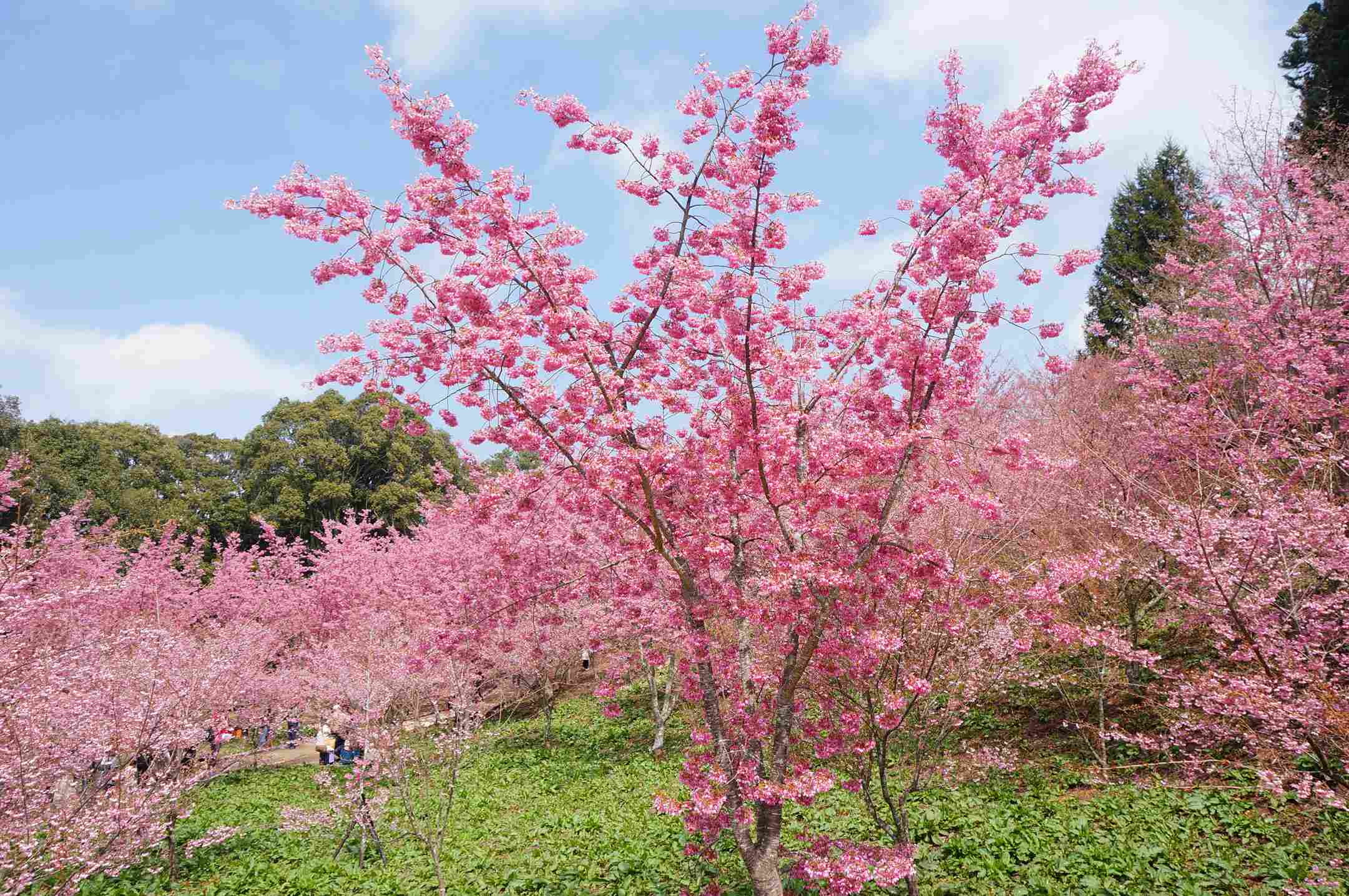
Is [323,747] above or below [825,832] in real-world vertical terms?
below

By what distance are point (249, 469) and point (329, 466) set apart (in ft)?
15.3

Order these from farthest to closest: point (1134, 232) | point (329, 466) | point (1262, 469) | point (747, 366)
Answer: point (329, 466)
point (1134, 232)
point (1262, 469)
point (747, 366)

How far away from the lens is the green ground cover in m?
7.02

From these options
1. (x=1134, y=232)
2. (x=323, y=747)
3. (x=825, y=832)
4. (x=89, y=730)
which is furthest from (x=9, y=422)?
(x=1134, y=232)

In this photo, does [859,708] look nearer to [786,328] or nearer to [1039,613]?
[1039,613]

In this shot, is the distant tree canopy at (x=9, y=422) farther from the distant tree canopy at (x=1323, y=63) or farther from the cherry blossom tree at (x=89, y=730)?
the distant tree canopy at (x=1323, y=63)

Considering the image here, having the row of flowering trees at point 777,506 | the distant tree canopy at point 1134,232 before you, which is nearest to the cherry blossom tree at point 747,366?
the row of flowering trees at point 777,506

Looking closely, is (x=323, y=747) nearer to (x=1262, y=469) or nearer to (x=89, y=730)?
(x=89, y=730)

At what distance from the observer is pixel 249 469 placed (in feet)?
122

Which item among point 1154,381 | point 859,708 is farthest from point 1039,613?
point 1154,381

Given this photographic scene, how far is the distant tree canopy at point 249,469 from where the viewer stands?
1315 inches

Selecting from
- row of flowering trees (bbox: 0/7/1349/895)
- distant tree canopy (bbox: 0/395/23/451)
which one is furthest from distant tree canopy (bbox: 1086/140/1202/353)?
distant tree canopy (bbox: 0/395/23/451)

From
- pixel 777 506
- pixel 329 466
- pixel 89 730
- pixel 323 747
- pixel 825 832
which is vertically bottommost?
pixel 323 747

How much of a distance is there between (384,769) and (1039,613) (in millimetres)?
8221
